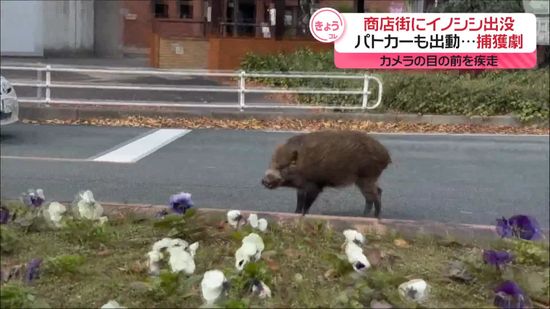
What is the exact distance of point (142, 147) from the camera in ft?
32.2

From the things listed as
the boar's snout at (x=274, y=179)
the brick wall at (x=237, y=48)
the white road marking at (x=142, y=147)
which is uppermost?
the brick wall at (x=237, y=48)

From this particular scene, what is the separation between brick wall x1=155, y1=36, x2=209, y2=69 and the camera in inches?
806

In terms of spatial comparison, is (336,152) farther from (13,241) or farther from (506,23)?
(13,241)

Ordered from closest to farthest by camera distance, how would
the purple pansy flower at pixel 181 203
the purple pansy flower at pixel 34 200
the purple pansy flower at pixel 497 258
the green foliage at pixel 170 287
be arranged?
the green foliage at pixel 170 287 < the purple pansy flower at pixel 497 258 < the purple pansy flower at pixel 181 203 < the purple pansy flower at pixel 34 200

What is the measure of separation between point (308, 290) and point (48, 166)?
5446mm

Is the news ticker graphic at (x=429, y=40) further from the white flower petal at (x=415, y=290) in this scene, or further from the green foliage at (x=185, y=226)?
the white flower petal at (x=415, y=290)

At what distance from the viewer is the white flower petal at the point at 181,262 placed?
3.34m

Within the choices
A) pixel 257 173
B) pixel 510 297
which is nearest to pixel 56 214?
pixel 510 297

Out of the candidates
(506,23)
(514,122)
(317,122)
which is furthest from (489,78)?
(506,23)

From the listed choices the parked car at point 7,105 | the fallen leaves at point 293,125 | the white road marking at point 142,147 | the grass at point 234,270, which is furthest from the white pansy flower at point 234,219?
→ the fallen leaves at point 293,125

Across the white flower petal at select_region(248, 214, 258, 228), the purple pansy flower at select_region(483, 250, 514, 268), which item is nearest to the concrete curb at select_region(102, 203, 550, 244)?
the white flower petal at select_region(248, 214, 258, 228)

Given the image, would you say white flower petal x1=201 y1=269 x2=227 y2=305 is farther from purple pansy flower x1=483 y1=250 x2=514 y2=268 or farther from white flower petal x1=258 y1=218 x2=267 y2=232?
purple pansy flower x1=483 y1=250 x2=514 y2=268

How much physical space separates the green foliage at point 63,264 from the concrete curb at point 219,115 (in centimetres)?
890

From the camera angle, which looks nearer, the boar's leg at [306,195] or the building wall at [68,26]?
the boar's leg at [306,195]
